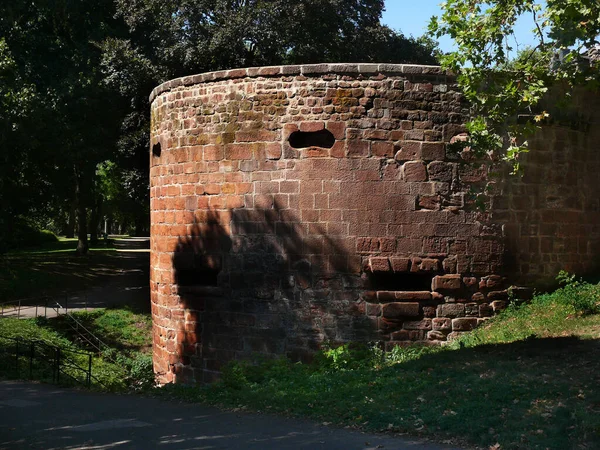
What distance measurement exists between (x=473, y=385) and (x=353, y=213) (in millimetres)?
3821

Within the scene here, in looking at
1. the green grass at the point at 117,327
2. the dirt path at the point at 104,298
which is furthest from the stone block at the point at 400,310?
the dirt path at the point at 104,298

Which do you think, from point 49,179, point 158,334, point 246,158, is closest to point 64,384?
point 158,334

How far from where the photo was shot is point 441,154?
11820mm

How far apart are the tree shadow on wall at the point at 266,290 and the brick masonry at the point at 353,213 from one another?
0.8 inches

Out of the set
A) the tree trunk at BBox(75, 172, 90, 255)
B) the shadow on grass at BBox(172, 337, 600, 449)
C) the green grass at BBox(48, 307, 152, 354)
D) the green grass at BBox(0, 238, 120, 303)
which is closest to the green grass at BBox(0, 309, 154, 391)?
the green grass at BBox(48, 307, 152, 354)

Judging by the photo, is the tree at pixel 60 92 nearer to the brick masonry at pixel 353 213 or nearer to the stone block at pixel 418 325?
the brick masonry at pixel 353 213

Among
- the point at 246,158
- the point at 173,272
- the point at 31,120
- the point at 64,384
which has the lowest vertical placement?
the point at 64,384

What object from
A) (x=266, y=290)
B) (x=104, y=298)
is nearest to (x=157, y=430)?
(x=266, y=290)

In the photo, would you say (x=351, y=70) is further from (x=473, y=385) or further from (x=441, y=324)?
(x=473, y=385)

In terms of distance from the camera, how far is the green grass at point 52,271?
1063 inches

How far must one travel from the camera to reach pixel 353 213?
11727mm

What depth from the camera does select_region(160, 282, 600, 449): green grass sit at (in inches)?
290

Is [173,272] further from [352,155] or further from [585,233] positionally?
[585,233]

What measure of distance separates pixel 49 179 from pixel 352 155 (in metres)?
20.3
